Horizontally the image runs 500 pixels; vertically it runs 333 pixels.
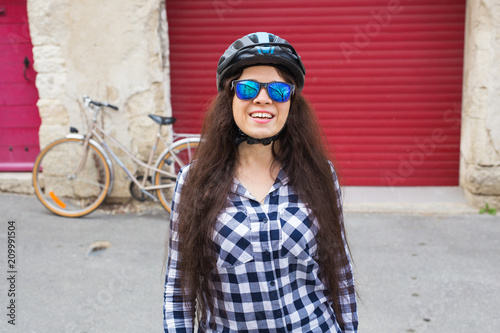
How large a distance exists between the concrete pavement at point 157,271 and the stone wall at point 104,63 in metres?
0.95

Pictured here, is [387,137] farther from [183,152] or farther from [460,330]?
[460,330]

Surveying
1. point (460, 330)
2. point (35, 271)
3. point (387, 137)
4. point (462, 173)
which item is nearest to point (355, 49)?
point (387, 137)

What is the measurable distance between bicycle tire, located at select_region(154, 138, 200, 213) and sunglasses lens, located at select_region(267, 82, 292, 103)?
3.70 m

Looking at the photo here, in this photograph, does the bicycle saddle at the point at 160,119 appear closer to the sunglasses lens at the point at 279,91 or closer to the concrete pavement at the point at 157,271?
the concrete pavement at the point at 157,271

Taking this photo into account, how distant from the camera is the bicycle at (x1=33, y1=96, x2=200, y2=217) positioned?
18.0ft

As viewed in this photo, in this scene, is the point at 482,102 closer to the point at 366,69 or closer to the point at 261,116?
the point at 366,69

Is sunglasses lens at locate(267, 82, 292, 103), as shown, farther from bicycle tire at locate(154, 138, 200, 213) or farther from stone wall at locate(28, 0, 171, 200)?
stone wall at locate(28, 0, 171, 200)

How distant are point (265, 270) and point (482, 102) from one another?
4681 mm

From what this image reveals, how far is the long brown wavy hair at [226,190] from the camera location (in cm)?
169

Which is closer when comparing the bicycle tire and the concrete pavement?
the concrete pavement

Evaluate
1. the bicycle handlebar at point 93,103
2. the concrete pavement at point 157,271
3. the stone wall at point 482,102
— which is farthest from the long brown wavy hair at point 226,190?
the stone wall at point 482,102

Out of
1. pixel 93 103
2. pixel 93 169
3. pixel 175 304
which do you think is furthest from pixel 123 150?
pixel 175 304

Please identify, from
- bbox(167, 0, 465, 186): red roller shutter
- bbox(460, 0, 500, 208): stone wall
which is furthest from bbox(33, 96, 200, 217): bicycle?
bbox(460, 0, 500, 208): stone wall

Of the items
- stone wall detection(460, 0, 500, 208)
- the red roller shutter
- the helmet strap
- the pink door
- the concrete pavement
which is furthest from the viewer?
the pink door
